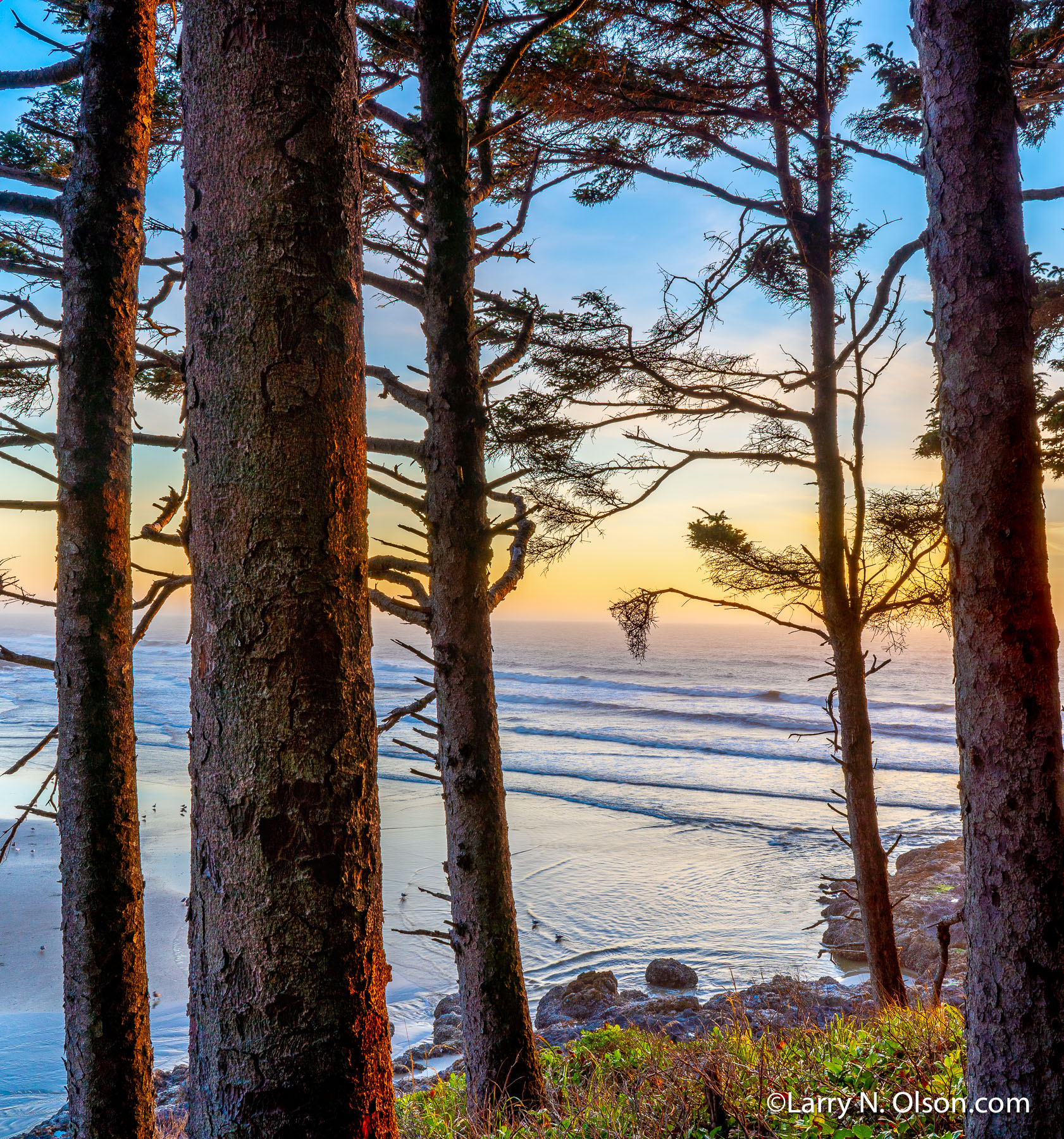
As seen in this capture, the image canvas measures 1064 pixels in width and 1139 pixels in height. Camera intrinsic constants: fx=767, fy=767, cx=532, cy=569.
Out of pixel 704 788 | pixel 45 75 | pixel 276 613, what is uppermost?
pixel 45 75

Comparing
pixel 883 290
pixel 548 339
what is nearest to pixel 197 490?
pixel 548 339

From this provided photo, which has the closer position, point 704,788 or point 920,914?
point 920,914

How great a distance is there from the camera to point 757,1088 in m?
3.23

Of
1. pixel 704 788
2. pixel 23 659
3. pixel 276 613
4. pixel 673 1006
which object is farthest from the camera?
pixel 704 788

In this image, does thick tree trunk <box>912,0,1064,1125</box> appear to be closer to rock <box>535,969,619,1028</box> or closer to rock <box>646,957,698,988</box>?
rock <box>535,969,619,1028</box>

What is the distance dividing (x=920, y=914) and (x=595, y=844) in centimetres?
538

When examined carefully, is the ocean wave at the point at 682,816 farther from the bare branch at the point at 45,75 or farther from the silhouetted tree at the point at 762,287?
the bare branch at the point at 45,75

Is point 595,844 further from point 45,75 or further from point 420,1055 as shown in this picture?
point 45,75

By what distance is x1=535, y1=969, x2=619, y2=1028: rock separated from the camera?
299 inches

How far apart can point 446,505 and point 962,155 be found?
2.62 m

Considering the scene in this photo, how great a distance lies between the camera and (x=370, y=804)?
1.41 meters

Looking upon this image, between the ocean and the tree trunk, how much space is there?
2.84 ft

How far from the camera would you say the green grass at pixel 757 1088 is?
2979 mm

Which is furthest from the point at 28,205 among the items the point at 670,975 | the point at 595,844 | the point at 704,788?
the point at 704,788
